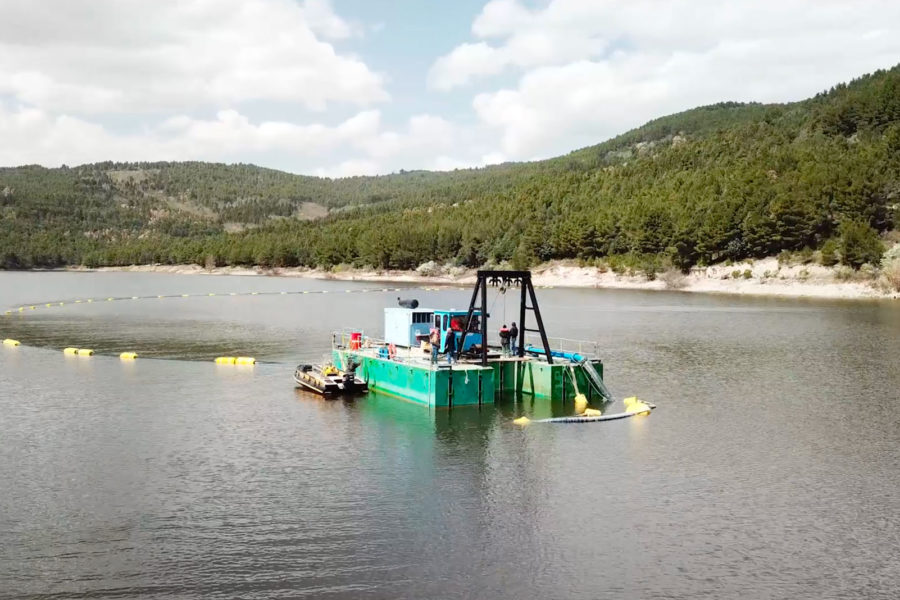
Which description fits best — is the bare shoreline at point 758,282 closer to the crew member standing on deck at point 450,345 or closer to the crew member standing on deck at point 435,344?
the crew member standing on deck at point 435,344

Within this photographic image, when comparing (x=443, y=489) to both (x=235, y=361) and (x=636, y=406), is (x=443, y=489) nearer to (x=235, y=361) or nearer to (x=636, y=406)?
(x=636, y=406)

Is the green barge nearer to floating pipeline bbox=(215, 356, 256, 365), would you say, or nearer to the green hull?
the green hull

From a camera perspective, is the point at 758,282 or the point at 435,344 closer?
the point at 435,344

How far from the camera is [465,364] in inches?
1805

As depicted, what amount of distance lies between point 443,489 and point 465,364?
16366 mm

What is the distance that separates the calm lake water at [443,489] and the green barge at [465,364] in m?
1.49

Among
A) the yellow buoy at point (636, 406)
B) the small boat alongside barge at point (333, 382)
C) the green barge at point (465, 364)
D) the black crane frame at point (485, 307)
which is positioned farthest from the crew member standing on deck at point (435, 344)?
the yellow buoy at point (636, 406)

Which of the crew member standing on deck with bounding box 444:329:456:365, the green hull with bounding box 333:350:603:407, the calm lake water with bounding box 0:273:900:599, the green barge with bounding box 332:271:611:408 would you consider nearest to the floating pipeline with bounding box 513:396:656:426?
the calm lake water with bounding box 0:273:900:599

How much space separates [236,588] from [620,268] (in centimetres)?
16203

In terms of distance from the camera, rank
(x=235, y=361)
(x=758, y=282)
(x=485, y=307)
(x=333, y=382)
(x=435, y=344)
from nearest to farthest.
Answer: (x=485, y=307) → (x=435, y=344) → (x=333, y=382) → (x=235, y=361) → (x=758, y=282)

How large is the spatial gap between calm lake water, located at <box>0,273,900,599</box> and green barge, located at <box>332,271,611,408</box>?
4.90 feet

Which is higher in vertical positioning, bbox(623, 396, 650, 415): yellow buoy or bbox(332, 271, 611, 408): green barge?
bbox(332, 271, 611, 408): green barge

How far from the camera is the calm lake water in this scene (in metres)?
22.1

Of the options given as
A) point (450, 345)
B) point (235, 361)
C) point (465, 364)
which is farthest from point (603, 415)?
point (235, 361)
